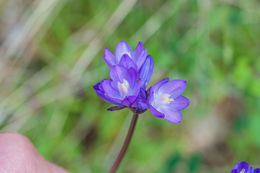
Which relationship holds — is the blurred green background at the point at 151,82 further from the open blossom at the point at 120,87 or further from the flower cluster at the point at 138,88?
the open blossom at the point at 120,87

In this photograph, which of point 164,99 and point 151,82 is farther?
point 151,82

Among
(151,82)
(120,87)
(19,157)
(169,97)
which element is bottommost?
(19,157)

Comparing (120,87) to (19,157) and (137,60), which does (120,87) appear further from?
(19,157)

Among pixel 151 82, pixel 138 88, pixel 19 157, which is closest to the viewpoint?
pixel 138 88

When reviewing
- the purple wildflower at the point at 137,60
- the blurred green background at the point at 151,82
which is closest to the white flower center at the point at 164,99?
the purple wildflower at the point at 137,60

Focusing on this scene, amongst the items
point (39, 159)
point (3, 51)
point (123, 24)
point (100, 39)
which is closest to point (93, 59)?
point (100, 39)

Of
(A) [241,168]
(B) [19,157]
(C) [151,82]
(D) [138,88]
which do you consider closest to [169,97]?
(D) [138,88]

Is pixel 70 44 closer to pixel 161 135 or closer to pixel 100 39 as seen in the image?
pixel 100 39
